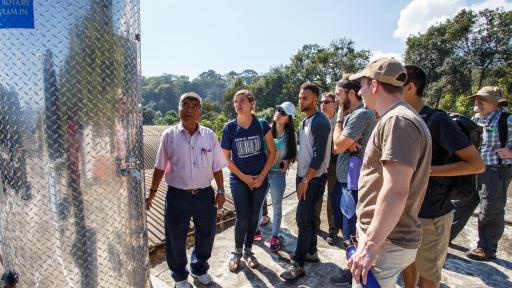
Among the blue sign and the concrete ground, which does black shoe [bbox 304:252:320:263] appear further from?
the blue sign

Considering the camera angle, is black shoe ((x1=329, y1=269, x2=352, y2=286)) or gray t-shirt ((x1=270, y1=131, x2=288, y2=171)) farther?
gray t-shirt ((x1=270, y1=131, x2=288, y2=171))

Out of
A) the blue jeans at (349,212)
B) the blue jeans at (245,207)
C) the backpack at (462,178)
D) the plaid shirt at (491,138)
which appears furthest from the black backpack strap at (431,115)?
the plaid shirt at (491,138)

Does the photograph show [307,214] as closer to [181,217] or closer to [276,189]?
[276,189]

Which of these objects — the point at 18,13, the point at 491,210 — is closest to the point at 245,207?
the point at 18,13

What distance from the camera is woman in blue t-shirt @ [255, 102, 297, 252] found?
3920 mm

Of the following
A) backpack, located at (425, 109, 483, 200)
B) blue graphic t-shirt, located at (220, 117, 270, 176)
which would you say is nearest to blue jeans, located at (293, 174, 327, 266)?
blue graphic t-shirt, located at (220, 117, 270, 176)

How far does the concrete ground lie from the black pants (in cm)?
26

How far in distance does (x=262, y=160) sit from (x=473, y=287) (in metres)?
2.36

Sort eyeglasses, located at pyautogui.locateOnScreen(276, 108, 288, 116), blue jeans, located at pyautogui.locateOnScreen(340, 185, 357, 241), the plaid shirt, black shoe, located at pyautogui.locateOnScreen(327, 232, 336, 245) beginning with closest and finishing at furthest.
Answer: blue jeans, located at pyautogui.locateOnScreen(340, 185, 357, 241)
the plaid shirt
eyeglasses, located at pyautogui.locateOnScreen(276, 108, 288, 116)
black shoe, located at pyautogui.locateOnScreen(327, 232, 336, 245)

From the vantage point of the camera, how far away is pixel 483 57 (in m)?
30.4

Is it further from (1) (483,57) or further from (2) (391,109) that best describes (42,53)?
(1) (483,57)

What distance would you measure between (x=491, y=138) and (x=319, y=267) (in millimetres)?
2488

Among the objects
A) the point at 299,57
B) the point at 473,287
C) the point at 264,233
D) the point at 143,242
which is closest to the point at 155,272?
the point at 264,233

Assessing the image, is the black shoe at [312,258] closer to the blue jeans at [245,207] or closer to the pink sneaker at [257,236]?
the blue jeans at [245,207]
